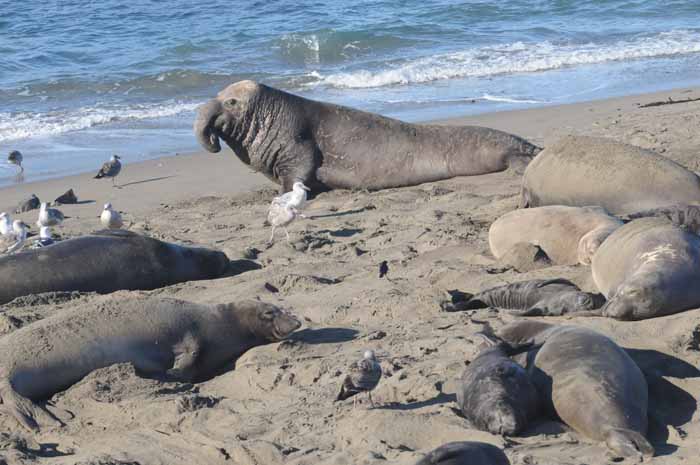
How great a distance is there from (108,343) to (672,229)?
308 cm

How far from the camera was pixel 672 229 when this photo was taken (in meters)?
6.08

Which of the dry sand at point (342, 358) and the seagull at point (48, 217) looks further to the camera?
the seagull at point (48, 217)

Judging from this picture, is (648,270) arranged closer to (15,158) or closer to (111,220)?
(111,220)

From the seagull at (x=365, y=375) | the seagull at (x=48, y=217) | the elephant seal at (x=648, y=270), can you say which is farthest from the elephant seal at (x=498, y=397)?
the seagull at (x=48, y=217)

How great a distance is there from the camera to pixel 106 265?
287 inches

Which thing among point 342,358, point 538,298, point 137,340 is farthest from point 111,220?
point 538,298

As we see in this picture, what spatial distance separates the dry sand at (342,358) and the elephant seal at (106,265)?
219 millimetres

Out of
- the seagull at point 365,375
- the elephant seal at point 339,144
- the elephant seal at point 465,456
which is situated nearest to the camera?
the elephant seal at point 465,456

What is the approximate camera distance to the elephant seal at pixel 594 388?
404cm

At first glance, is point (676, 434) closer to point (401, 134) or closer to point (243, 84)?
point (401, 134)

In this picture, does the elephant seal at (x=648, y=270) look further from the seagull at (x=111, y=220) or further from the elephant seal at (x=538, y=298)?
the seagull at (x=111, y=220)

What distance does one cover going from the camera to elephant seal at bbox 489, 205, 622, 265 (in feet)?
22.8

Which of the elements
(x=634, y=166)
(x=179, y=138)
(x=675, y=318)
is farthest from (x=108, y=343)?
(x=179, y=138)

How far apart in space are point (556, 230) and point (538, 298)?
1.34m
